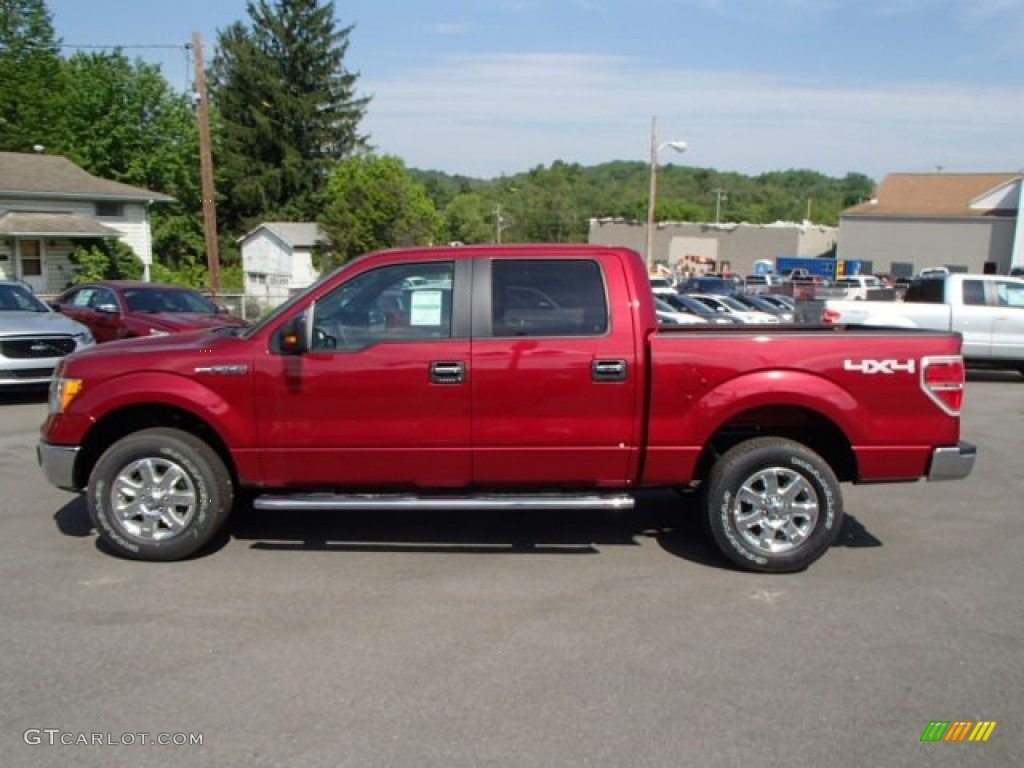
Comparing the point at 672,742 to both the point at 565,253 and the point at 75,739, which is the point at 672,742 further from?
the point at 565,253

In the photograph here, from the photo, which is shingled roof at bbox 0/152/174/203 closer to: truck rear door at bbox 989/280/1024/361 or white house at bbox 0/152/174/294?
white house at bbox 0/152/174/294

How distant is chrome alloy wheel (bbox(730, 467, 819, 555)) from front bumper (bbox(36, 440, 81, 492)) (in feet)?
13.3

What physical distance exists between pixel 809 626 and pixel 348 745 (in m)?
2.45

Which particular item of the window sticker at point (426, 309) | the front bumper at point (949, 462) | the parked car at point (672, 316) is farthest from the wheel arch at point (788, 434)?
the parked car at point (672, 316)

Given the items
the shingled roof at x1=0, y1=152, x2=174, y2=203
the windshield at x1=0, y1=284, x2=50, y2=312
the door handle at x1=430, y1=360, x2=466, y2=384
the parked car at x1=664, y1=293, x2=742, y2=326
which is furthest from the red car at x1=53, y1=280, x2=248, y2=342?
the shingled roof at x1=0, y1=152, x2=174, y2=203

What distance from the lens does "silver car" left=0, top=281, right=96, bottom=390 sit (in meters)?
10.7

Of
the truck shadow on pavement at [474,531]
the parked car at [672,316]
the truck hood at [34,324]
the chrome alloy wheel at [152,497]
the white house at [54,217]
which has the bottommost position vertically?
the truck shadow on pavement at [474,531]

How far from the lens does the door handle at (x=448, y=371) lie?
16.5 ft

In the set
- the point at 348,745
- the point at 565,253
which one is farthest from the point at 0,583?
the point at 565,253

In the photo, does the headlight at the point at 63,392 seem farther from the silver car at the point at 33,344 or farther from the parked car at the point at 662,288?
the parked car at the point at 662,288

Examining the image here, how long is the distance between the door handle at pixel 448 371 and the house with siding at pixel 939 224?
63634 mm

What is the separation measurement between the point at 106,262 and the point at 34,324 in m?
22.1

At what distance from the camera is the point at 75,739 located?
3307mm

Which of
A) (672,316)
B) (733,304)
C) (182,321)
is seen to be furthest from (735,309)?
(182,321)
